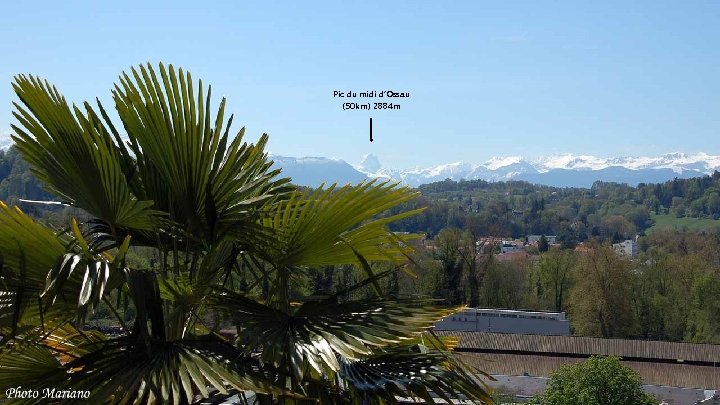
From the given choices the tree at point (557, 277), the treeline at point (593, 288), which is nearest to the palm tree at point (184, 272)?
Answer: the treeline at point (593, 288)

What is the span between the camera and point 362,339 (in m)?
3.31

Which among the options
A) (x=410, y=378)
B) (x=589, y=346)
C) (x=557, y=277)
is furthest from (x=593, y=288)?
(x=410, y=378)

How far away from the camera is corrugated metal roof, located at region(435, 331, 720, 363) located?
32062 millimetres

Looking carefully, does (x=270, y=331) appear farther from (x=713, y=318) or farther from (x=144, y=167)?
(x=713, y=318)

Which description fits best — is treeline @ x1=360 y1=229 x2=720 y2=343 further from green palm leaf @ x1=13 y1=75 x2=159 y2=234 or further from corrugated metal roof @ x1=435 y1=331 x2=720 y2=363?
green palm leaf @ x1=13 y1=75 x2=159 y2=234

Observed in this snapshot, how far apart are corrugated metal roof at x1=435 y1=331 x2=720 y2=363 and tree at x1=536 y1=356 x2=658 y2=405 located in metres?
13.1

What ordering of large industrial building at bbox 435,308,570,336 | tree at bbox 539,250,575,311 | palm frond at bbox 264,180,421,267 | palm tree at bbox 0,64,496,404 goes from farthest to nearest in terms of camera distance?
tree at bbox 539,250,575,311, large industrial building at bbox 435,308,570,336, palm frond at bbox 264,180,421,267, palm tree at bbox 0,64,496,404

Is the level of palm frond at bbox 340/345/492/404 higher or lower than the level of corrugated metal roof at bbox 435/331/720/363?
higher

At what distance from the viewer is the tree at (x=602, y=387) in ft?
59.5

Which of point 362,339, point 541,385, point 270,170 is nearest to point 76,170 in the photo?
point 270,170

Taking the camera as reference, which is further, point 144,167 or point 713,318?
point 713,318

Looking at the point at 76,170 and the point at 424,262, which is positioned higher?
the point at 76,170

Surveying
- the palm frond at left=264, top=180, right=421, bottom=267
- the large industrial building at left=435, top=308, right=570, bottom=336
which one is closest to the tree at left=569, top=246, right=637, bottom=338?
the large industrial building at left=435, top=308, right=570, bottom=336

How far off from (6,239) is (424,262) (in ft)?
163
